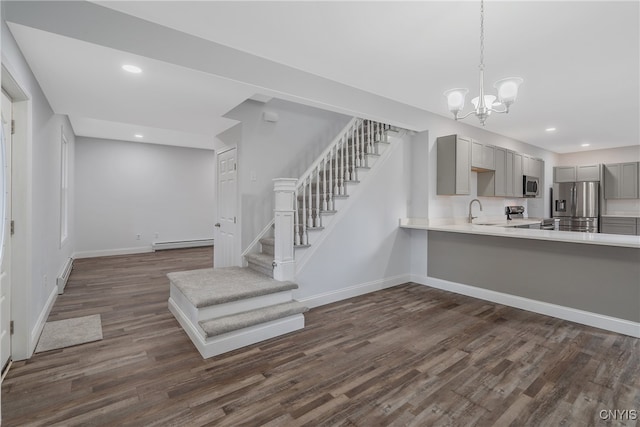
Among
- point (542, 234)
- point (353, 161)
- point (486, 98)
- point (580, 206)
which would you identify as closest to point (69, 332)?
point (353, 161)

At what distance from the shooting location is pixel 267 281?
3.36 metres

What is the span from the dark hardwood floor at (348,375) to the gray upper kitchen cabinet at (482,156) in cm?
251

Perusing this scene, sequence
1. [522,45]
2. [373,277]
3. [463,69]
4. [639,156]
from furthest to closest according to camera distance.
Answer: [639,156] < [373,277] < [463,69] < [522,45]

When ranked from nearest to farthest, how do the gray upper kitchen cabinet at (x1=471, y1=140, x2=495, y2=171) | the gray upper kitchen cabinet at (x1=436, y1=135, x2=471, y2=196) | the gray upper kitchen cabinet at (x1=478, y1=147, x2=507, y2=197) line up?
1. the gray upper kitchen cabinet at (x1=436, y1=135, x2=471, y2=196)
2. the gray upper kitchen cabinet at (x1=471, y1=140, x2=495, y2=171)
3. the gray upper kitchen cabinet at (x1=478, y1=147, x2=507, y2=197)

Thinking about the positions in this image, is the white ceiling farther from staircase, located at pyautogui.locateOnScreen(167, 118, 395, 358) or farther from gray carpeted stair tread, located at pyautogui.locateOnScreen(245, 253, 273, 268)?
gray carpeted stair tread, located at pyautogui.locateOnScreen(245, 253, 273, 268)

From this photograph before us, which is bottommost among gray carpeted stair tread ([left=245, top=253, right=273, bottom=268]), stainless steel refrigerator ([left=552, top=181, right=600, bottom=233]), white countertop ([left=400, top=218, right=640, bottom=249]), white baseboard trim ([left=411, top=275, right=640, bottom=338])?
white baseboard trim ([left=411, top=275, right=640, bottom=338])

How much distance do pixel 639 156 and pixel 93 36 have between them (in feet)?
32.8

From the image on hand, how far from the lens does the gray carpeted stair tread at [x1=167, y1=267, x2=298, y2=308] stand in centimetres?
286

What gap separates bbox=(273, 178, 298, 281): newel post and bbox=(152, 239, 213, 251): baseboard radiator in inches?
203

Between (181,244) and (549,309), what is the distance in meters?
7.43

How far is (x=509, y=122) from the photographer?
5.23 meters

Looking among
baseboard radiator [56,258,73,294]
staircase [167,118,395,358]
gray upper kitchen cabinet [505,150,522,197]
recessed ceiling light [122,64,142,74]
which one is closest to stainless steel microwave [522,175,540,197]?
gray upper kitchen cabinet [505,150,522,197]

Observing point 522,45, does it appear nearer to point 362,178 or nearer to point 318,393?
point 362,178

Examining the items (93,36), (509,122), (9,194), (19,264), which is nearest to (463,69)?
(509,122)
